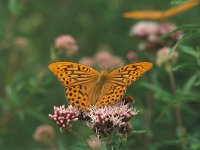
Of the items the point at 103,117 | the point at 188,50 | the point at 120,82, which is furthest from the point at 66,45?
the point at 103,117

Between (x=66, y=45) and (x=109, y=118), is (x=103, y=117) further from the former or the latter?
(x=66, y=45)

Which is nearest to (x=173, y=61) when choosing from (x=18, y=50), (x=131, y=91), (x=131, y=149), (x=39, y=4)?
(x=131, y=149)

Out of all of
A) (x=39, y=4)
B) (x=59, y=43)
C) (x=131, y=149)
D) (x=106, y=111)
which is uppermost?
(x=39, y=4)

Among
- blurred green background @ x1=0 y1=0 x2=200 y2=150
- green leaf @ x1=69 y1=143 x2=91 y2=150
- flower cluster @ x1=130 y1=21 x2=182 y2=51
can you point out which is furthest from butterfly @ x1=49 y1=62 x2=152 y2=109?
flower cluster @ x1=130 y1=21 x2=182 y2=51

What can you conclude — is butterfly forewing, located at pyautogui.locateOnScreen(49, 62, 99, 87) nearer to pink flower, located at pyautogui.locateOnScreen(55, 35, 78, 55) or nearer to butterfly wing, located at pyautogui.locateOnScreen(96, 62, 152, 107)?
butterfly wing, located at pyautogui.locateOnScreen(96, 62, 152, 107)

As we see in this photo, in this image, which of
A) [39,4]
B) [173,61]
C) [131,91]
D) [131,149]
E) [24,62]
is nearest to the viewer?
[173,61]

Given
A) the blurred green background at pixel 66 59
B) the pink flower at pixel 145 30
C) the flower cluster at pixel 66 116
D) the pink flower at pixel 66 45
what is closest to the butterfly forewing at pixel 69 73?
the flower cluster at pixel 66 116

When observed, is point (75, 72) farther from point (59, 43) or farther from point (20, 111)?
point (20, 111)
